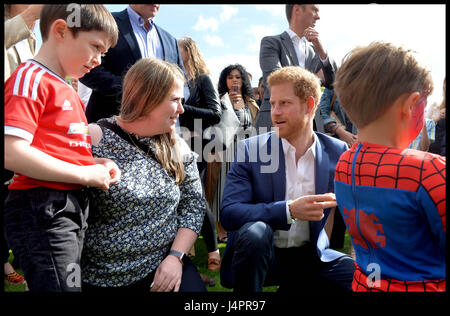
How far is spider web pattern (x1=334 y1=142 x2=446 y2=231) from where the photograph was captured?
1264mm

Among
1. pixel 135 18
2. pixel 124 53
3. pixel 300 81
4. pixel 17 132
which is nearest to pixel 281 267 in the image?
pixel 300 81

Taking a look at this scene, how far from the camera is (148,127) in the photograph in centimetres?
190

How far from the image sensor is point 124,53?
2.69 m

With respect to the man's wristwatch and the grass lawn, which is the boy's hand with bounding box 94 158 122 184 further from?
the grass lawn

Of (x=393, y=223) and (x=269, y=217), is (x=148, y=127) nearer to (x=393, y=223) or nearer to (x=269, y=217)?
(x=269, y=217)

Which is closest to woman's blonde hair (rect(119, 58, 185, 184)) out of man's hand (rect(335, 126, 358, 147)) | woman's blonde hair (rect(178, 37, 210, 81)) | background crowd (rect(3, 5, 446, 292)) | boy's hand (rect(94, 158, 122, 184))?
background crowd (rect(3, 5, 446, 292))

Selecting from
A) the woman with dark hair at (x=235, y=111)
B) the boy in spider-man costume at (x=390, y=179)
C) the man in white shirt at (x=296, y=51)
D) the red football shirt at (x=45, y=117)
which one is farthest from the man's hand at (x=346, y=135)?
the red football shirt at (x=45, y=117)

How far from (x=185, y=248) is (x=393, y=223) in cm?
97

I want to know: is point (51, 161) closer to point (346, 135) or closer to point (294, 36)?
point (294, 36)

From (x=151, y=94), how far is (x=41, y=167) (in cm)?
64

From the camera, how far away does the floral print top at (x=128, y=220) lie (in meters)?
1.73

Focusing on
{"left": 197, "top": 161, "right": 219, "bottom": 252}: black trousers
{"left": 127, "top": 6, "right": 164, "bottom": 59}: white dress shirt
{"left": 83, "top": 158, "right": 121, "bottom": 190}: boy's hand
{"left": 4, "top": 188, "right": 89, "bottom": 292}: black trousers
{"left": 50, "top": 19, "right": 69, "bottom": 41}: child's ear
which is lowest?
{"left": 197, "top": 161, "right": 219, "bottom": 252}: black trousers

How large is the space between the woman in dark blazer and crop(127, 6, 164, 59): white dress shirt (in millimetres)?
592

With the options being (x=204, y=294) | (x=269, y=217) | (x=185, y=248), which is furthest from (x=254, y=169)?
(x=204, y=294)
